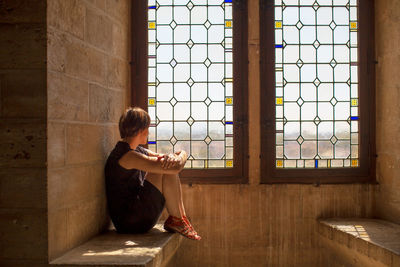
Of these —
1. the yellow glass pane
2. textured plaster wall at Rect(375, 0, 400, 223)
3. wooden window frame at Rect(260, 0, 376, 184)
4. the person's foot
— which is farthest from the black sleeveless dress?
textured plaster wall at Rect(375, 0, 400, 223)

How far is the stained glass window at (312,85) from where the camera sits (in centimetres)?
329

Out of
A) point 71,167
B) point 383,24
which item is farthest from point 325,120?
point 71,167

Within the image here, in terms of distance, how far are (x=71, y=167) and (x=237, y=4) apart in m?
2.03

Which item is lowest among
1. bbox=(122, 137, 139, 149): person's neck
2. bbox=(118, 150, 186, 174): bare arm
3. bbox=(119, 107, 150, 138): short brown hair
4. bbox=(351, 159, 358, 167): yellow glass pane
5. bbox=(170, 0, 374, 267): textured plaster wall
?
bbox=(170, 0, 374, 267): textured plaster wall

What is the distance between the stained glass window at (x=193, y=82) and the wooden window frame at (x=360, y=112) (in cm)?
30

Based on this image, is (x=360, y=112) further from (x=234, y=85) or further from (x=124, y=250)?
(x=124, y=250)

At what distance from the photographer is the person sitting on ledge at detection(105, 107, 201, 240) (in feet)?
8.27

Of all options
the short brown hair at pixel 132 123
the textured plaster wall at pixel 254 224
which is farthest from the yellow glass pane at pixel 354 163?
the short brown hair at pixel 132 123

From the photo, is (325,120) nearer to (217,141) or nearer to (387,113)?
(387,113)

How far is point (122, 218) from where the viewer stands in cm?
255
